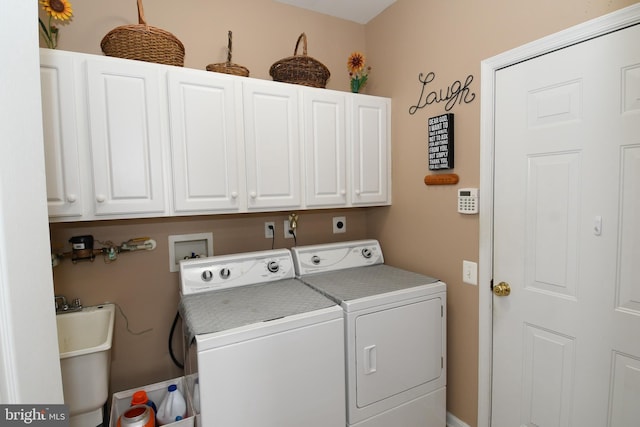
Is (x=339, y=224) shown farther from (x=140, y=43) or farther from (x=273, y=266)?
(x=140, y=43)

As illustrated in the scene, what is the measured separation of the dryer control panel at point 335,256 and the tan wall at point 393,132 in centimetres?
18

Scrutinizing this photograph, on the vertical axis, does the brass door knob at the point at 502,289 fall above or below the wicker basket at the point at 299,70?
below

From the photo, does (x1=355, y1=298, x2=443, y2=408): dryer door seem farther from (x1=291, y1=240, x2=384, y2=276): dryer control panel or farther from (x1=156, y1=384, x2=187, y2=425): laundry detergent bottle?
(x1=156, y1=384, x2=187, y2=425): laundry detergent bottle

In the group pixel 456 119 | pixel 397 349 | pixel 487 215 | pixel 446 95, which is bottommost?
pixel 397 349

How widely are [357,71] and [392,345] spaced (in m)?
1.75

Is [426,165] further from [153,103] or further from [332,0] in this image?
[153,103]

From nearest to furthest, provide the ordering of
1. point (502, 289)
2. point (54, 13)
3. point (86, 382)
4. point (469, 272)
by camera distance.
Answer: point (86, 382) → point (54, 13) → point (502, 289) → point (469, 272)

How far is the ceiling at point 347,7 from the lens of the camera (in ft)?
7.20

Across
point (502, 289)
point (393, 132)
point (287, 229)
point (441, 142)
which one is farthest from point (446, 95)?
point (287, 229)

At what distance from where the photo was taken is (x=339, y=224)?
2510 millimetres

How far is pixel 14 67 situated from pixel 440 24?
1.97 metres

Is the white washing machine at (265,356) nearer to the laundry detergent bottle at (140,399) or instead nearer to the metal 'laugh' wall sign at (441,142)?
the laundry detergent bottle at (140,399)

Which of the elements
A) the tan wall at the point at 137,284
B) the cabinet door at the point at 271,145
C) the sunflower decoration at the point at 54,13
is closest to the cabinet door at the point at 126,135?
the sunflower decoration at the point at 54,13

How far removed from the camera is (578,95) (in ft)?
4.30
